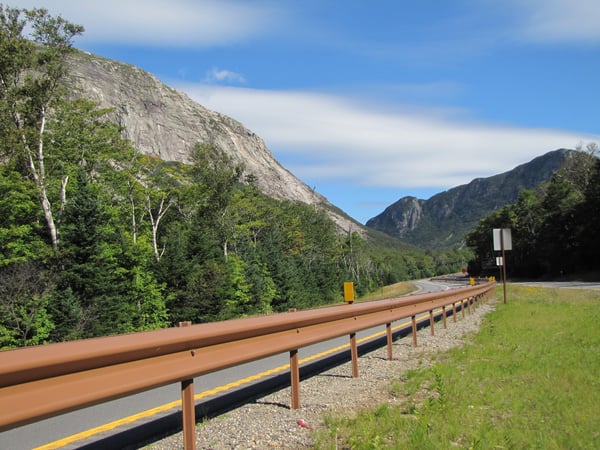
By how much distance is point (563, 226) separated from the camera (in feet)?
271

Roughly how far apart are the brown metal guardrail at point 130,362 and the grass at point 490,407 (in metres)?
1.03

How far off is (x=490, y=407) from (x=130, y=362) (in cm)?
378

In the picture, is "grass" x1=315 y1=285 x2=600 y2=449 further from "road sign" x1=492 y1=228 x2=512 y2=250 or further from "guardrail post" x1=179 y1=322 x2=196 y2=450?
"road sign" x1=492 y1=228 x2=512 y2=250

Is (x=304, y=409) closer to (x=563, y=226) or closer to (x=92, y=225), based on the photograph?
(x=92, y=225)

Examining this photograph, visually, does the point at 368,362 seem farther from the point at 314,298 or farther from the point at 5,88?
the point at 314,298

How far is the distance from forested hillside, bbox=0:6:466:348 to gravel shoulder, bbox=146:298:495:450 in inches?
818

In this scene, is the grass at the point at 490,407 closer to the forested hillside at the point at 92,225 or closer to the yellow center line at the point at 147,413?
the yellow center line at the point at 147,413

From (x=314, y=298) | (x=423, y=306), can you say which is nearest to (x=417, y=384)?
(x=423, y=306)

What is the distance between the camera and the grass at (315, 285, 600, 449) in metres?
4.48

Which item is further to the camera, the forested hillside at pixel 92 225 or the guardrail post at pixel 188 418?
the forested hillside at pixel 92 225

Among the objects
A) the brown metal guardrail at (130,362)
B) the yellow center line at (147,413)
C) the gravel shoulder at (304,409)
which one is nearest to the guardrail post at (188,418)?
the brown metal guardrail at (130,362)

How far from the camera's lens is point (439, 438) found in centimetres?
451

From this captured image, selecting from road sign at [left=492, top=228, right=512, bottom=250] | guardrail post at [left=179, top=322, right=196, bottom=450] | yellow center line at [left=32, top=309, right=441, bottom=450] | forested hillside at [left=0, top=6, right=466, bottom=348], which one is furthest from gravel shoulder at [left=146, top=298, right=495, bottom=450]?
forested hillside at [left=0, top=6, right=466, bottom=348]

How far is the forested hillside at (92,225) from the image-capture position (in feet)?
87.0
